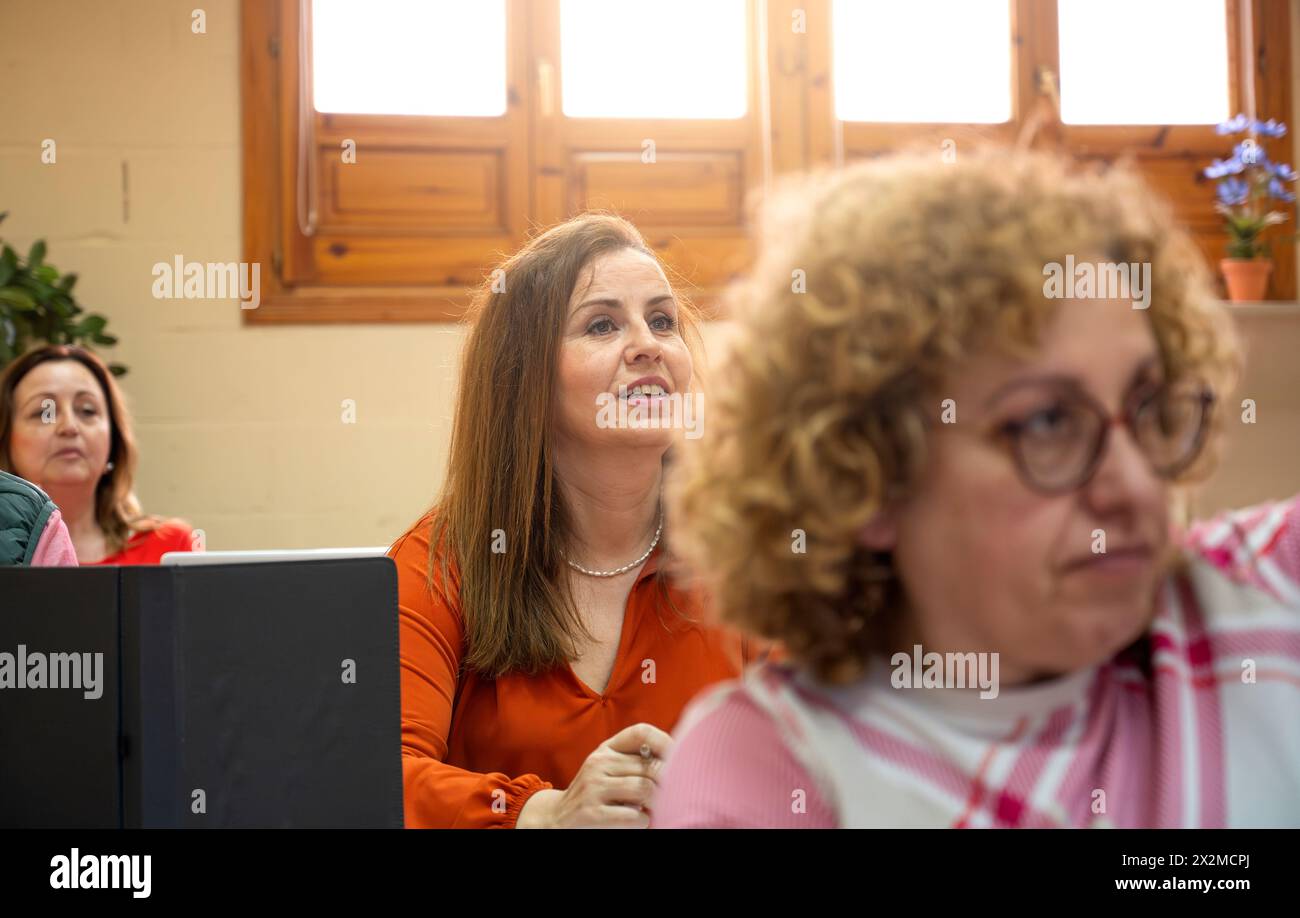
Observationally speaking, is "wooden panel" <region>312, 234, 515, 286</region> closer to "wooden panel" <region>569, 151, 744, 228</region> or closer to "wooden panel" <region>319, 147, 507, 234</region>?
"wooden panel" <region>319, 147, 507, 234</region>

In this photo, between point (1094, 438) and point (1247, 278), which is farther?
point (1247, 278)

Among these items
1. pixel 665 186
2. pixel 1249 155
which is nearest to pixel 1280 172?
pixel 1249 155

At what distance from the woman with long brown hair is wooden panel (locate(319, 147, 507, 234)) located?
1.78 m

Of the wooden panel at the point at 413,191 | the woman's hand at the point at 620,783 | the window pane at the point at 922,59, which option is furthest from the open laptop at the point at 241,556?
the window pane at the point at 922,59

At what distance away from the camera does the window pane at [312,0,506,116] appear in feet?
10.2

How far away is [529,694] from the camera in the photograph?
123cm

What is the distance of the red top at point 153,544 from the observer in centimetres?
270

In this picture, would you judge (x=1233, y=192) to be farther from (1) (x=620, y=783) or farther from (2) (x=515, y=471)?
(1) (x=620, y=783)

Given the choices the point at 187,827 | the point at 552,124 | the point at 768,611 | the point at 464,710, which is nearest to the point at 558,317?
the point at 464,710

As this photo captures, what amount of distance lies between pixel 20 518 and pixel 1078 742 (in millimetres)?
1219

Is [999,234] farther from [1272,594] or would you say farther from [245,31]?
[245,31]

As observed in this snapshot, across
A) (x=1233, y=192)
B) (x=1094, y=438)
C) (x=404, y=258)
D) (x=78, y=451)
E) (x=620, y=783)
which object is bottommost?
(x=620, y=783)

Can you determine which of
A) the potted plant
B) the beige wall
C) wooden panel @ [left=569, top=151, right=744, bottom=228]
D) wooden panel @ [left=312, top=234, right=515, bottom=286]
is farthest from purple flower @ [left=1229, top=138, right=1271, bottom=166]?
wooden panel @ [left=312, top=234, right=515, bottom=286]

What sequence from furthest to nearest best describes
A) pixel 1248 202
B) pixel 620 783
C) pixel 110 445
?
pixel 1248 202
pixel 110 445
pixel 620 783
